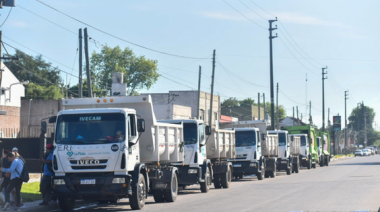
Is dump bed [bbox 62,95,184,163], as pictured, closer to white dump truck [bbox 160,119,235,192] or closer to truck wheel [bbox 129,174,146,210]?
truck wheel [bbox 129,174,146,210]

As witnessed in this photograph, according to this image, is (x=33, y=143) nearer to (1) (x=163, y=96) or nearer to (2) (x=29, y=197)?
(2) (x=29, y=197)

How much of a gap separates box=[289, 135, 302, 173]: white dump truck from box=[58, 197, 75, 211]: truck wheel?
2475cm

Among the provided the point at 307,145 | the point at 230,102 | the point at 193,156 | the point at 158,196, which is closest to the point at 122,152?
the point at 158,196

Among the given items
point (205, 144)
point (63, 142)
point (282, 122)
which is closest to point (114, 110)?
point (63, 142)

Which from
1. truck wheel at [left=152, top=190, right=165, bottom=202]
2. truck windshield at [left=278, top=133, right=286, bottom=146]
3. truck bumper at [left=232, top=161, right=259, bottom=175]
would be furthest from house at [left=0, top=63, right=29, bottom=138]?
truck wheel at [left=152, top=190, right=165, bottom=202]

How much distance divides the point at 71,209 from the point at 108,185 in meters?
2.01

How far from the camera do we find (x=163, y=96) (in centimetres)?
7362

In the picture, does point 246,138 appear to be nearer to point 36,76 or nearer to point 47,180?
point 47,180

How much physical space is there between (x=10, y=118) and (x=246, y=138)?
93.8 feet

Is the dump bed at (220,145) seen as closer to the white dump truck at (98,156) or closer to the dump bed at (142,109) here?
the dump bed at (142,109)

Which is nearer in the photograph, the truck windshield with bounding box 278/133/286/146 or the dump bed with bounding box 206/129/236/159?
the dump bed with bounding box 206/129/236/159

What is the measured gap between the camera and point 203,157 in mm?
20672

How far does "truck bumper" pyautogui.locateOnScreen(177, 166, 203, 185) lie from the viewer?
19.5 metres

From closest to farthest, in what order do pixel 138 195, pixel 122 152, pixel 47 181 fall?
pixel 122 152
pixel 138 195
pixel 47 181
